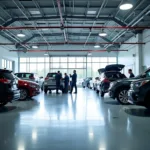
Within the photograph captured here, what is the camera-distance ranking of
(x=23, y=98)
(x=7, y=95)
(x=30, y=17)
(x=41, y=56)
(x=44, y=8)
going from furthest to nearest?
1. (x=41, y=56)
2. (x=30, y=17)
3. (x=44, y=8)
4. (x=23, y=98)
5. (x=7, y=95)

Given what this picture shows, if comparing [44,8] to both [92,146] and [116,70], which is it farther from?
[92,146]

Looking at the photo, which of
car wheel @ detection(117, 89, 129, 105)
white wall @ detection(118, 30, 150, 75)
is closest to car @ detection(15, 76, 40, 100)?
car wheel @ detection(117, 89, 129, 105)

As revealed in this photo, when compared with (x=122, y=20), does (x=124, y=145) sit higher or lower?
lower

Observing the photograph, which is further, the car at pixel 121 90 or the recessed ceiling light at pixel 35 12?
the recessed ceiling light at pixel 35 12

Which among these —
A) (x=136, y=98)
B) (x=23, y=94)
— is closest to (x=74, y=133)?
(x=136, y=98)

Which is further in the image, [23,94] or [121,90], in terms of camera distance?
[23,94]

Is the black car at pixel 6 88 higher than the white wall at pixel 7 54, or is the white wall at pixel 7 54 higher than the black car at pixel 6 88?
the white wall at pixel 7 54

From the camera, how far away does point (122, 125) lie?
498cm

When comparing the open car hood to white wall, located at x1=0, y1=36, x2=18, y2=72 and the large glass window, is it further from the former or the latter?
the large glass window

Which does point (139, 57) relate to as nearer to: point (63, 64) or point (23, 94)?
point (23, 94)

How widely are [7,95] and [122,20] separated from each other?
9694 mm

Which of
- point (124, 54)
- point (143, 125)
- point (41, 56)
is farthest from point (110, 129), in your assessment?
point (41, 56)

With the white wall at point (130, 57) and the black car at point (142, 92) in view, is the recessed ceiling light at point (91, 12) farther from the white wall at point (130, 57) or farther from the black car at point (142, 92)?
the black car at point (142, 92)

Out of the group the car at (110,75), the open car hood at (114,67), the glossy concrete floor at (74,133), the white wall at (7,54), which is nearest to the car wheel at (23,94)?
the car at (110,75)
